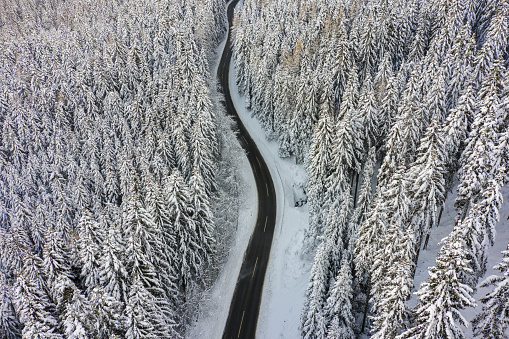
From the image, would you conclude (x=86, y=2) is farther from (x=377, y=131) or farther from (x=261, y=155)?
(x=377, y=131)

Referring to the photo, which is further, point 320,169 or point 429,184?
point 320,169

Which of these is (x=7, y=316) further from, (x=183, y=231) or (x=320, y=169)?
(x=320, y=169)

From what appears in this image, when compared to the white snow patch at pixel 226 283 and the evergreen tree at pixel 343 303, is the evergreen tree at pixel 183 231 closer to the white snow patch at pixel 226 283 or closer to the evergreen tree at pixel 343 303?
the white snow patch at pixel 226 283

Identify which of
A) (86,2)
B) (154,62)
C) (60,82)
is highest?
(86,2)

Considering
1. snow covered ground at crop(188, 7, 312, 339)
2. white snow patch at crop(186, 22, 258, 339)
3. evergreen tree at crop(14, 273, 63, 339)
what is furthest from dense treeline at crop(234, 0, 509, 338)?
evergreen tree at crop(14, 273, 63, 339)

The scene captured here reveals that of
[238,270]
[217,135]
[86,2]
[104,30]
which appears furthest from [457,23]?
[86,2]

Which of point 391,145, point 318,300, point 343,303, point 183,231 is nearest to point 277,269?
point 318,300

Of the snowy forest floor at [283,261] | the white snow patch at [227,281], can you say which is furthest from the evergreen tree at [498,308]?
the white snow patch at [227,281]
